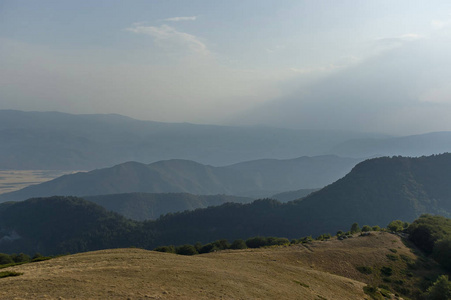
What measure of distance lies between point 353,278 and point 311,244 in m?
14.3

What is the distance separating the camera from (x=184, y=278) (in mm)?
30609

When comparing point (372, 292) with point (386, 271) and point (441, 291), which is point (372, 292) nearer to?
point (441, 291)

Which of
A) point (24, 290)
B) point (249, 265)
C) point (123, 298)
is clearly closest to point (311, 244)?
point (249, 265)

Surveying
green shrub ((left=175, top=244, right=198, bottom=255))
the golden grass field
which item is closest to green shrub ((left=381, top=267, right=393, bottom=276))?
the golden grass field

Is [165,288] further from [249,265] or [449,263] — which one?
[449,263]

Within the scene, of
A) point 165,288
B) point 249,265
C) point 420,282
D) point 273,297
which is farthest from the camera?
point 420,282

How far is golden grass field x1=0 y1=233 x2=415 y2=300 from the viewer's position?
78.6 ft

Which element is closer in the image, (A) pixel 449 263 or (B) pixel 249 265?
(B) pixel 249 265

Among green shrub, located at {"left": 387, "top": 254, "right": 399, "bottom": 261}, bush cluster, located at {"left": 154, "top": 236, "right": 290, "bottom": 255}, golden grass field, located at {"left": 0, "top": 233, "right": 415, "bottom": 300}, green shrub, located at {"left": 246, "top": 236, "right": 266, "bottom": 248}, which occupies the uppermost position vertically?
golden grass field, located at {"left": 0, "top": 233, "right": 415, "bottom": 300}

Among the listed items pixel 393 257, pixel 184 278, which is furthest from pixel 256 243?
pixel 184 278

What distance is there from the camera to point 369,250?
66.1 metres

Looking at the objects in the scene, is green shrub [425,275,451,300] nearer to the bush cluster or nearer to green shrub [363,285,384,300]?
green shrub [363,285,384,300]

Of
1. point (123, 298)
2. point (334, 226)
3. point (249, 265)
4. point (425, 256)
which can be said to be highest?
point (123, 298)


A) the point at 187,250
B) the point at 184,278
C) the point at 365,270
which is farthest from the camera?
the point at 187,250
